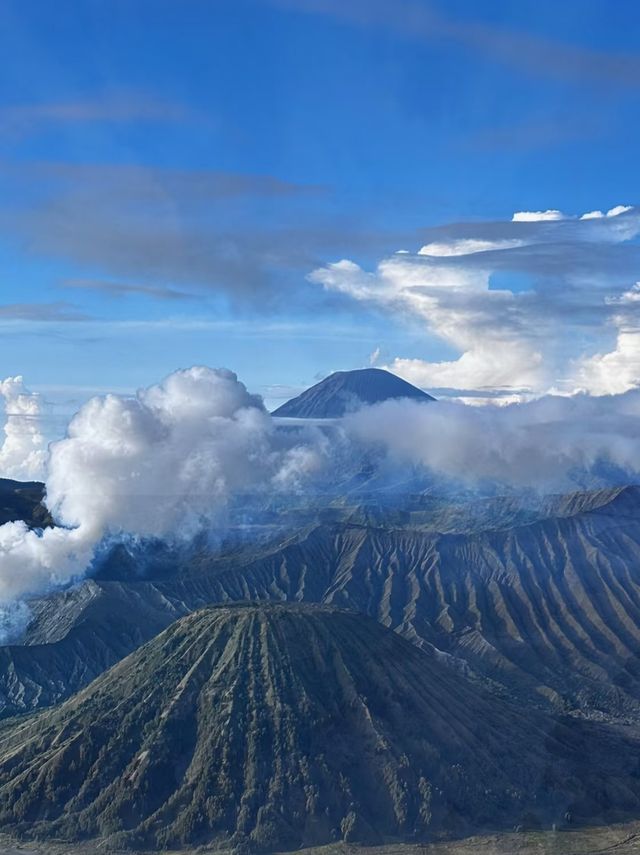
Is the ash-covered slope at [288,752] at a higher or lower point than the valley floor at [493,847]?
higher

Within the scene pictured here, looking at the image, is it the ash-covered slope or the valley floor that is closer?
the valley floor

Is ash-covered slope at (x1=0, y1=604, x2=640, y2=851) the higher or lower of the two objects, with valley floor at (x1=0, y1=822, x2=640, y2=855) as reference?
higher

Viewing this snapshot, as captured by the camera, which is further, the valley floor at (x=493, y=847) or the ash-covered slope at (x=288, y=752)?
the ash-covered slope at (x=288, y=752)

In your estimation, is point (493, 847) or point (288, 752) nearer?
point (493, 847)

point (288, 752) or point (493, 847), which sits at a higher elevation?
point (288, 752)
